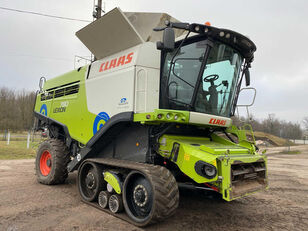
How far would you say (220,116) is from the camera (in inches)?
179

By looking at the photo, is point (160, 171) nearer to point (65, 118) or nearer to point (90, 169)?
point (90, 169)

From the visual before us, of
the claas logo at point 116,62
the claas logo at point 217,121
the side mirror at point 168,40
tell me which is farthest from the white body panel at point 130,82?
the claas logo at point 217,121

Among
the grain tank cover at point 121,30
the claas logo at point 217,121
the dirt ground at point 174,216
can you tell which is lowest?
the dirt ground at point 174,216

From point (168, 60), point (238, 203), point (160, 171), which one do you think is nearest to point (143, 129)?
point (160, 171)

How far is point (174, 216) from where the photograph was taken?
418 centimetres

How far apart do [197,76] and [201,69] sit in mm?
130

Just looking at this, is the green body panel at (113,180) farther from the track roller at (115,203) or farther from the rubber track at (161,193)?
the rubber track at (161,193)

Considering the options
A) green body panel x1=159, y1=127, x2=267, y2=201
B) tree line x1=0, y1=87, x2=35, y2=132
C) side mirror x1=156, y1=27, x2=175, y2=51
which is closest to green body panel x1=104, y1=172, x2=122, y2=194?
green body panel x1=159, y1=127, x2=267, y2=201

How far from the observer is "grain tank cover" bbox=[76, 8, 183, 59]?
4535 mm

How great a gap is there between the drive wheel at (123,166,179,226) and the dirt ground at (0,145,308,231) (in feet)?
0.80

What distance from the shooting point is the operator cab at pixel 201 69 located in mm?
3982

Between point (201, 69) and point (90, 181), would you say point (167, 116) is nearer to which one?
point (201, 69)

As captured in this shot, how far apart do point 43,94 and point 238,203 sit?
6381 mm

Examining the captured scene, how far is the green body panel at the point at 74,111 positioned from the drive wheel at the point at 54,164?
2.09ft
